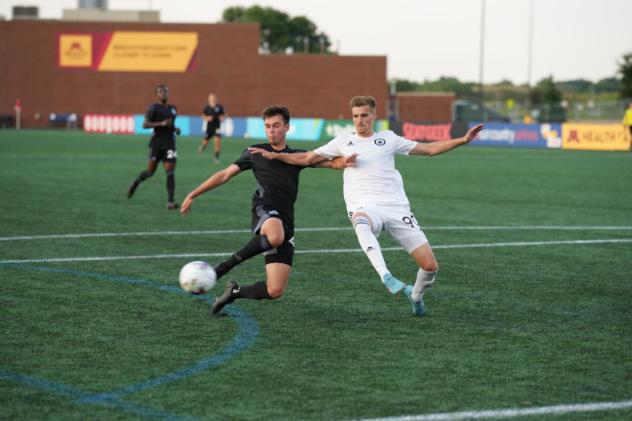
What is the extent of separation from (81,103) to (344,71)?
1989cm

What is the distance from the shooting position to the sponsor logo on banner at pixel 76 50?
71.6 metres

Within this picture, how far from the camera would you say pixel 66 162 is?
2838 centimetres

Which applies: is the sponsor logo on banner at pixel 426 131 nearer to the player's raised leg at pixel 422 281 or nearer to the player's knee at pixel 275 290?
the player's raised leg at pixel 422 281

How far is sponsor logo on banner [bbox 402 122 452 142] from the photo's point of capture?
4775 cm

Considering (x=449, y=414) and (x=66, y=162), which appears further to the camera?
(x=66, y=162)

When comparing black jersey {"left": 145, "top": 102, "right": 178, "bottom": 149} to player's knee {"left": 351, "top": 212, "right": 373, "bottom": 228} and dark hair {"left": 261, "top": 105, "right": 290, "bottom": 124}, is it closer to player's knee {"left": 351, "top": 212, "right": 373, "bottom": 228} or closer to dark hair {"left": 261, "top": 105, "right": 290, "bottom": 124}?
dark hair {"left": 261, "top": 105, "right": 290, "bottom": 124}

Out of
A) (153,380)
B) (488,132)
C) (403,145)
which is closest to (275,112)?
(403,145)

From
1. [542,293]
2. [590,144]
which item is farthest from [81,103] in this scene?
[542,293]

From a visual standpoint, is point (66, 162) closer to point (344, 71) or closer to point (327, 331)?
point (327, 331)

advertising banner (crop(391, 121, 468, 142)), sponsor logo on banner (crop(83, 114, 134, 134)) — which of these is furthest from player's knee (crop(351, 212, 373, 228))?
sponsor logo on banner (crop(83, 114, 134, 134))

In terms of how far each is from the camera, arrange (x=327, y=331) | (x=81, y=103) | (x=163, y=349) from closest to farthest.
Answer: (x=163, y=349) < (x=327, y=331) < (x=81, y=103)

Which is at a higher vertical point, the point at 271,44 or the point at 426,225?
the point at 271,44

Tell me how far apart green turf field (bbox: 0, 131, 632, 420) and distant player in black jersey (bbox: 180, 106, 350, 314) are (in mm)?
232

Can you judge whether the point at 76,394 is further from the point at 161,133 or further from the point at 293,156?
the point at 161,133
